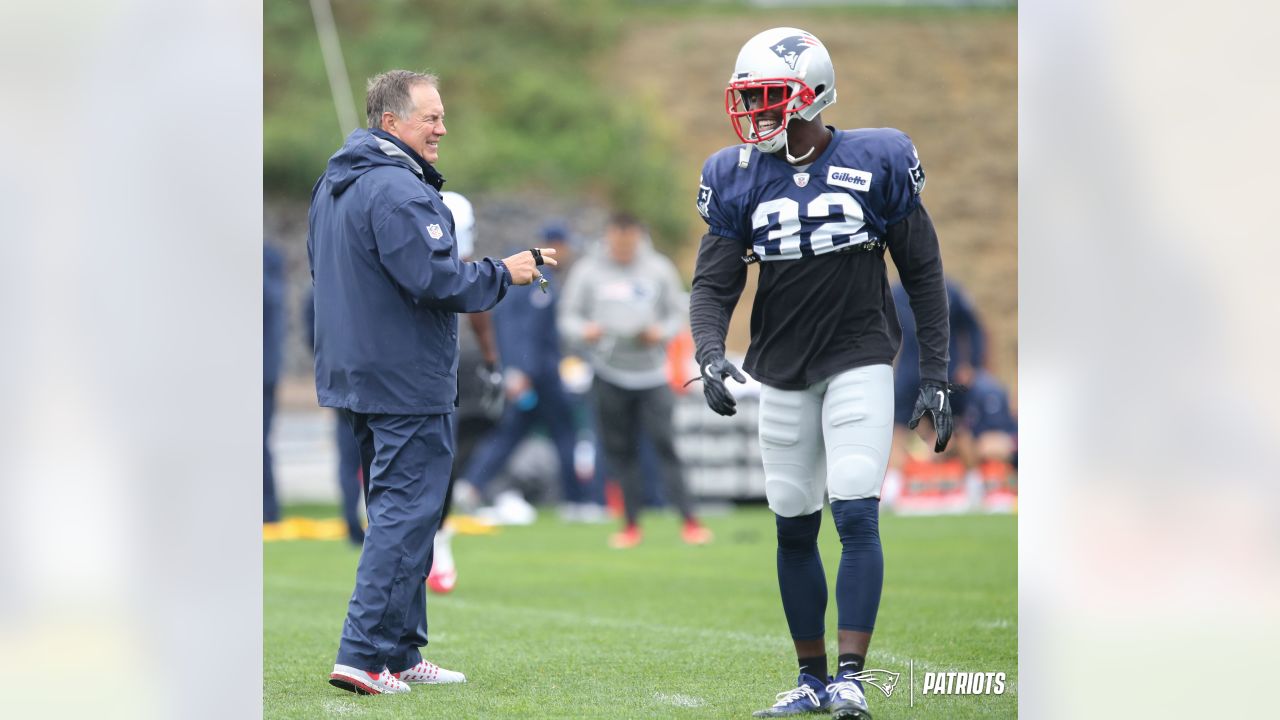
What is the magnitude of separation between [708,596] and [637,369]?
9.32 ft

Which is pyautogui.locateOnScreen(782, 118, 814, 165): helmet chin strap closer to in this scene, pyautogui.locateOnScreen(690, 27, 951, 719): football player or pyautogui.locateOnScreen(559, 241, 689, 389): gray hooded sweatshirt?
pyautogui.locateOnScreen(690, 27, 951, 719): football player

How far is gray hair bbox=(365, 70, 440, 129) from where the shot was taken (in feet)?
15.9

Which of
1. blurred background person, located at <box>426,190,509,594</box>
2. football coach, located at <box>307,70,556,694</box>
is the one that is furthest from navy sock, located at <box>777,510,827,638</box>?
blurred background person, located at <box>426,190,509,594</box>

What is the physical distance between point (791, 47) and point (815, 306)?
0.73 m

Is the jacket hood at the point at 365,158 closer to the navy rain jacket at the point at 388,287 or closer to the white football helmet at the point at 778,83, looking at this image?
the navy rain jacket at the point at 388,287

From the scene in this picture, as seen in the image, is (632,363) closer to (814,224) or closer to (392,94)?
(392,94)

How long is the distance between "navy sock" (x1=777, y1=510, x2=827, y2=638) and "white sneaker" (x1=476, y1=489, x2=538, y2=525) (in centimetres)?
695

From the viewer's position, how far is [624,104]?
23.9 meters

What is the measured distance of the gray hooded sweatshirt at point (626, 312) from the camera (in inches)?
385

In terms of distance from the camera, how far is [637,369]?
9781 mm

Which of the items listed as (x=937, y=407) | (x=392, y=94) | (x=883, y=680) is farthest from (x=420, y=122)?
(x=883, y=680)
